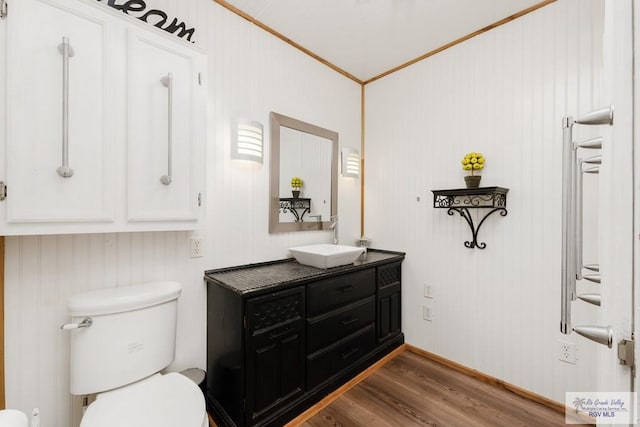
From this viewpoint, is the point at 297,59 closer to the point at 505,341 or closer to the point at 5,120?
the point at 5,120

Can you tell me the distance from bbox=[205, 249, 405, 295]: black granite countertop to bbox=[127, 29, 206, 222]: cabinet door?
0.45 metres

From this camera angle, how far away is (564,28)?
1801mm

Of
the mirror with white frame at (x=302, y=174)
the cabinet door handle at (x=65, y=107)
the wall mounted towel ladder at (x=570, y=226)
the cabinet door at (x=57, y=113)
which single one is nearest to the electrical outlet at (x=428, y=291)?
the mirror with white frame at (x=302, y=174)

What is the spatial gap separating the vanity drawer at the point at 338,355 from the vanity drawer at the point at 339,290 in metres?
0.27

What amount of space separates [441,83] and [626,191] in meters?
2.21

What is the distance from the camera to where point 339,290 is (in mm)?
2000

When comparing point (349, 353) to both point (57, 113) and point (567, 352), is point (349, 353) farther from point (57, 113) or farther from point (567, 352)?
point (57, 113)

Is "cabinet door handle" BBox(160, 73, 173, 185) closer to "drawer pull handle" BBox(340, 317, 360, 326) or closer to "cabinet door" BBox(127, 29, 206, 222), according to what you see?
"cabinet door" BBox(127, 29, 206, 222)

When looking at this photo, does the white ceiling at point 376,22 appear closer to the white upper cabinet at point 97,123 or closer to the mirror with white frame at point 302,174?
the mirror with white frame at point 302,174

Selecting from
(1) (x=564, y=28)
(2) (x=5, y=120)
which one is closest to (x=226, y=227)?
(2) (x=5, y=120)

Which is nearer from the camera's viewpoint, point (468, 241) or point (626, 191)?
point (626, 191)

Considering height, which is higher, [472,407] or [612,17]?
[612,17]

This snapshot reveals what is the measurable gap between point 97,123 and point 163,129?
26cm

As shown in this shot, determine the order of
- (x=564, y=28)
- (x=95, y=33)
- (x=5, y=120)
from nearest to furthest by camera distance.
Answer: (x=5, y=120)
(x=95, y=33)
(x=564, y=28)
